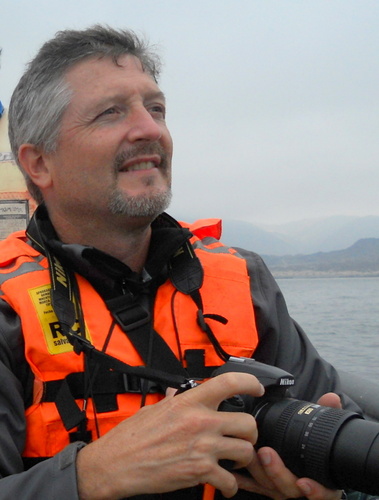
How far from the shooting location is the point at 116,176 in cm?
186

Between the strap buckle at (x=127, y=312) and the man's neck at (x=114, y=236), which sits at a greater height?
the man's neck at (x=114, y=236)

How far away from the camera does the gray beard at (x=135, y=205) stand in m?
1.83

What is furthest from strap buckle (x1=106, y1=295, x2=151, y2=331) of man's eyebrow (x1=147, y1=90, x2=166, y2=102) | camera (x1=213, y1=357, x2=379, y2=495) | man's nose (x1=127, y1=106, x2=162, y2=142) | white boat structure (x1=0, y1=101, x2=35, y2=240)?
white boat structure (x1=0, y1=101, x2=35, y2=240)

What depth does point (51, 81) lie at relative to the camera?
1.92m

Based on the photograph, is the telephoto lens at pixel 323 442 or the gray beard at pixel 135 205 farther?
the gray beard at pixel 135 205

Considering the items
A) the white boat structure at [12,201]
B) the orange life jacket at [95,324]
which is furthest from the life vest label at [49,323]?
the white boat structure at [12,201]

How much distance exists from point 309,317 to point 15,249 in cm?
598

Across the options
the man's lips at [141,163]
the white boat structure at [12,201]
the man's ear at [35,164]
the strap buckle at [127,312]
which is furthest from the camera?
the white boat structure at [12,201]

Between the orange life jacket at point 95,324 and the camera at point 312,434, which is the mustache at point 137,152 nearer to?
the orange life jacket at point 95,324

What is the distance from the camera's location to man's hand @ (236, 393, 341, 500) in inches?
53.6

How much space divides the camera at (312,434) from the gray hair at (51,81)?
1.01 metres

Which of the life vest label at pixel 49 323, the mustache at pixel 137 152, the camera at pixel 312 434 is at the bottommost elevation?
the camera at pixel 312 434

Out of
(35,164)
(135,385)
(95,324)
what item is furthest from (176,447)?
(35,164)

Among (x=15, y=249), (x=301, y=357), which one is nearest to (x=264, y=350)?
(x=301, y=357)
